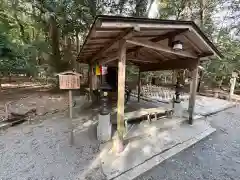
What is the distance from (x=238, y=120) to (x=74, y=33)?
36.8 ft

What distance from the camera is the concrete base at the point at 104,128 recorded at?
146 inches

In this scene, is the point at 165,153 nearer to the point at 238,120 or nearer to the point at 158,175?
the point at 158,175

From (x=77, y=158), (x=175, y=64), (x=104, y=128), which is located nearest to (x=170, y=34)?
(x=175, y=64)

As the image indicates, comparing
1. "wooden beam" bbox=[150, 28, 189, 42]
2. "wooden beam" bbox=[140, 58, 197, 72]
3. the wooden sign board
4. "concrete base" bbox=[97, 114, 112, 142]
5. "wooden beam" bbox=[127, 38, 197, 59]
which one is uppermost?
"wooden beam" bbox=[150, 28, 189, 42]

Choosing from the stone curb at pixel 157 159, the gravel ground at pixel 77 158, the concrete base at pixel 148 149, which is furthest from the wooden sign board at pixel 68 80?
the stone curb at pixel 157 159

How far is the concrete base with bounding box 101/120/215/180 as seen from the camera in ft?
9.06

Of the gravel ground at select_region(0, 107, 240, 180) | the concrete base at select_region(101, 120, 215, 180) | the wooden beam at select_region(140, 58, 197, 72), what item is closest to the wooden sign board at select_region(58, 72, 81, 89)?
the gravel ground at select_region(0, 107, 240, 180)

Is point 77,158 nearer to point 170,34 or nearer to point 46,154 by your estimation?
point 46,154

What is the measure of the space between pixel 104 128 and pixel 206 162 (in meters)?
2.34

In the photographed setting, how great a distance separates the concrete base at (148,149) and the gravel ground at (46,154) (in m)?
0.32

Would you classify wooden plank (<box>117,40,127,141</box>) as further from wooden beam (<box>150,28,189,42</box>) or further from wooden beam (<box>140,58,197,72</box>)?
Result: wooden beam (<box>140,58,197,72</box>)

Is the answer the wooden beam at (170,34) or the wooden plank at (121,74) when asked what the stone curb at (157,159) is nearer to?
the wooden plank at (121,74)

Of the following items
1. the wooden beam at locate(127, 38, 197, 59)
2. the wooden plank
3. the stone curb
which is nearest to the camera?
the stone curb

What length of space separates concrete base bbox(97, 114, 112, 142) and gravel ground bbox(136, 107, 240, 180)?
4.39 ft
